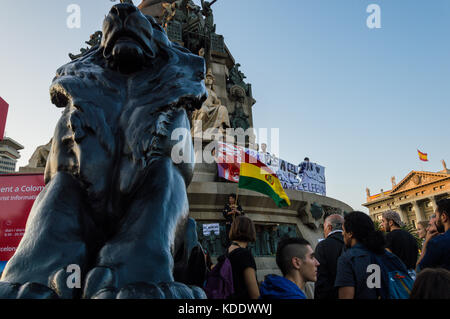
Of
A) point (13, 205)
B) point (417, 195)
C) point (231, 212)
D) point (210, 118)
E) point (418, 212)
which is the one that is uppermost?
point (417, 195)

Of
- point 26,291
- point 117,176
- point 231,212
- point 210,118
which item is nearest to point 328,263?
point 117,176

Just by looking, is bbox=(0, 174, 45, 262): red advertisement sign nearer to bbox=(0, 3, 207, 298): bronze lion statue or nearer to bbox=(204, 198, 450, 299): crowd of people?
bbox=(204, 198, 450, 299): crowd of people

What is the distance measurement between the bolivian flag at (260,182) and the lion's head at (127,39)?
624 cm

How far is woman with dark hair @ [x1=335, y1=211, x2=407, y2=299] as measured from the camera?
2525 mm

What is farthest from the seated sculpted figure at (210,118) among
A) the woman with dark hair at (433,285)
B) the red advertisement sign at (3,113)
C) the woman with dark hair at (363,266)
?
the woman with dark hair at (433,285)

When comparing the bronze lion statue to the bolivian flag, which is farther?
the bolivian flag

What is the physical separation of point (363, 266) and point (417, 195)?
251 feet

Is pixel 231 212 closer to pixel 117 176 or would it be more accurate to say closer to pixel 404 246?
pixel 404 246

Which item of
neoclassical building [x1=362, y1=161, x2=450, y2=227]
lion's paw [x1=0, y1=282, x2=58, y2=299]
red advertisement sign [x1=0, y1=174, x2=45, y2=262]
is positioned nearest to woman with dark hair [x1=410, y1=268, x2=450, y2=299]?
lion's paw [x1=0, y1=282, x2=58, y2=299]

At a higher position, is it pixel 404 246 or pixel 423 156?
pixel 423 156

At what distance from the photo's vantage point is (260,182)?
805 centimetres

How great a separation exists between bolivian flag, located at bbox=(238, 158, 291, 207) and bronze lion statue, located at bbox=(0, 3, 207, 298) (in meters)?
6.12
